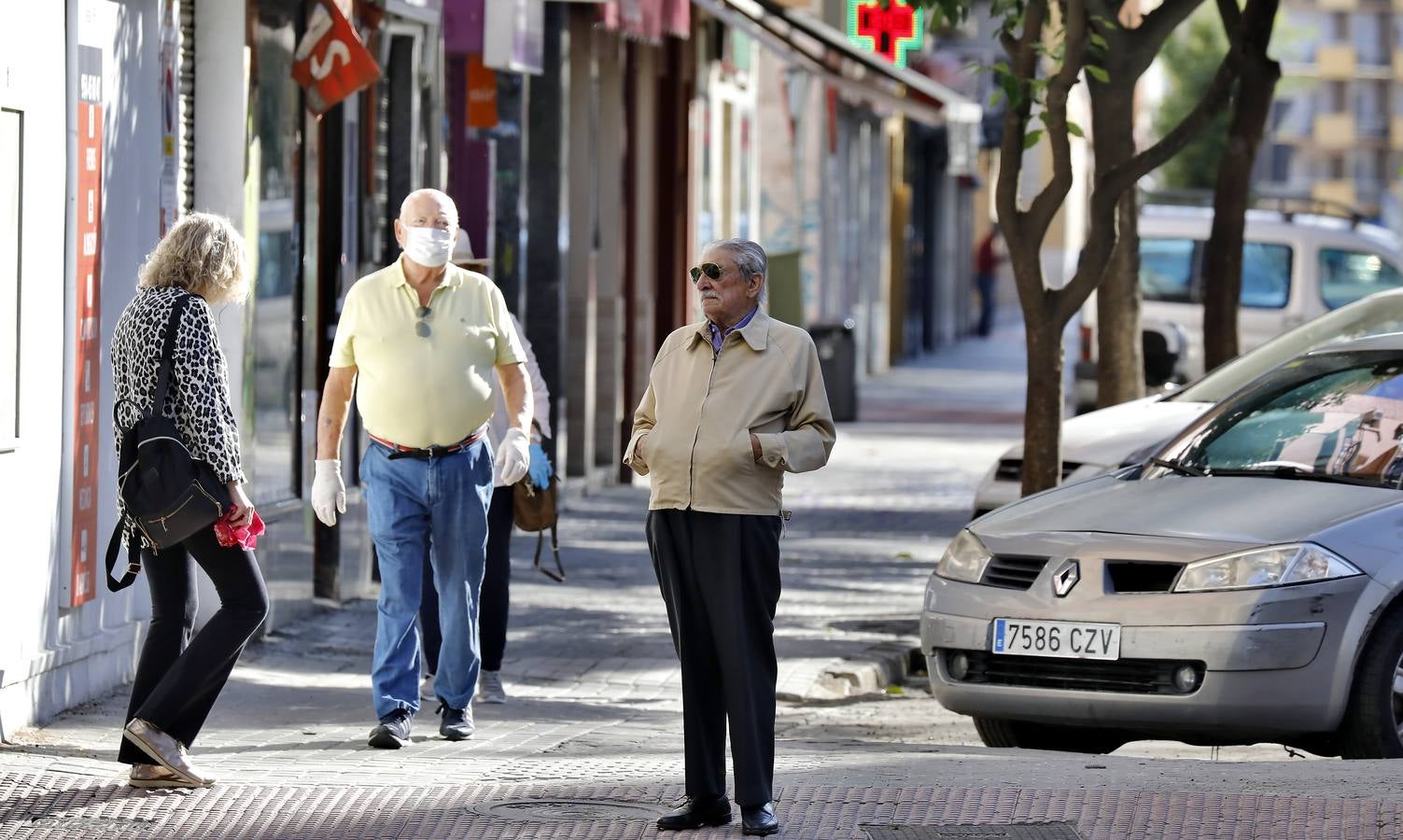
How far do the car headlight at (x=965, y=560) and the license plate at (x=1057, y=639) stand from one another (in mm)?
262

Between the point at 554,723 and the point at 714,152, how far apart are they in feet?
47.7

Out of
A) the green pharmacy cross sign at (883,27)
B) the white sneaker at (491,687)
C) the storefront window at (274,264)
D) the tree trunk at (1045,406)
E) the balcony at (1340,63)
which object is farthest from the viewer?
the balcony at (1340,63)

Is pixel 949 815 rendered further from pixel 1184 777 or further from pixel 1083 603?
pixel 1083 603

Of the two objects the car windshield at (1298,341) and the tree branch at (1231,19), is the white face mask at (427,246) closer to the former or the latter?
the car windshield at (1298,341)

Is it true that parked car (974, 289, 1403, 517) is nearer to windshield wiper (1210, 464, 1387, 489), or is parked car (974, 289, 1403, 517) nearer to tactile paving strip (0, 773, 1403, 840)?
windshield wiper (1210, 464, 1387, 489)

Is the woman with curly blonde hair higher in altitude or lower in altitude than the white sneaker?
higher

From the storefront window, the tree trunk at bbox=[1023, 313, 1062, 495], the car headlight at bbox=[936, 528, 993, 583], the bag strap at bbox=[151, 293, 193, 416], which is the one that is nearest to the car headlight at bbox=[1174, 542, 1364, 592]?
the car headlight at bbox=[936, 528, 993, 583]

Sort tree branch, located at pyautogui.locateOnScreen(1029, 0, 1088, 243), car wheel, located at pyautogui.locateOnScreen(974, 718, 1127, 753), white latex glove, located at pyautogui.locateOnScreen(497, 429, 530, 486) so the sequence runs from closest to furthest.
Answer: white latex glove, located at pyautogui.locateOnScreen(497, 429, 530, 486) < car wheel, located at pyautogui.locateOnScreen(974, 718, 1127, 753) < tree branch, located at pyautogui.locateOnScreen(1029, 0, 1088, 243)

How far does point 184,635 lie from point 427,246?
60.3 inches

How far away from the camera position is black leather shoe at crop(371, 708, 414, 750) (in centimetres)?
816

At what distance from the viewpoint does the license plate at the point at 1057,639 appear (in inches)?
316

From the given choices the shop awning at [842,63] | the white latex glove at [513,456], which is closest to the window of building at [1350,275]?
the shop awning at [842,63]

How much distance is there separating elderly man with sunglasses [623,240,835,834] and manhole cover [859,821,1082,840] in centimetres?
30

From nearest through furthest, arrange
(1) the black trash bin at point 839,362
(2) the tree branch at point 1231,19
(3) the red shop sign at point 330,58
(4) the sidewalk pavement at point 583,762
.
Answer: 1. (4) the sidewalk pavement at point 583,762
2. (3) the red shop sign at point 330,58
3. (2) the tree branch at point 1231,19
4. (1) the black trash bin at point 839,362
